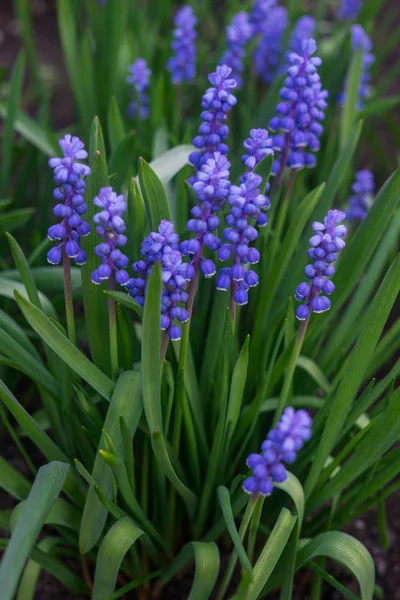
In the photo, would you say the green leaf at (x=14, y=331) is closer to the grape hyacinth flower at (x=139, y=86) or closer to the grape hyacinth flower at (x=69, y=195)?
the grape hyacinth flower at (x=69, y=195)

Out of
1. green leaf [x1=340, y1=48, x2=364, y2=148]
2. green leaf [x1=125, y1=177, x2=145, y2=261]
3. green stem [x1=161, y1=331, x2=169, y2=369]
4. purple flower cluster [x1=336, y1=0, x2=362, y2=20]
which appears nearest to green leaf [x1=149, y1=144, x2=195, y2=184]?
green leaf [x1=125, y1=177, x2=145, y2=261]

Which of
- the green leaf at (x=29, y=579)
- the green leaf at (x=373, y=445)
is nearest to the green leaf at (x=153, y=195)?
the green leaf at (x=373, y=445)

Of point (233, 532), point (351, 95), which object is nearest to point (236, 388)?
point (233, 532)

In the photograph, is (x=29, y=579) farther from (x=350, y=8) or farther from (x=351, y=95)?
(x=350, y=8)

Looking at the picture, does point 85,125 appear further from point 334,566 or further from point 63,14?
point 334,566

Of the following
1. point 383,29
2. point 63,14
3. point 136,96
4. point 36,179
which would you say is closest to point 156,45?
point 63,14
